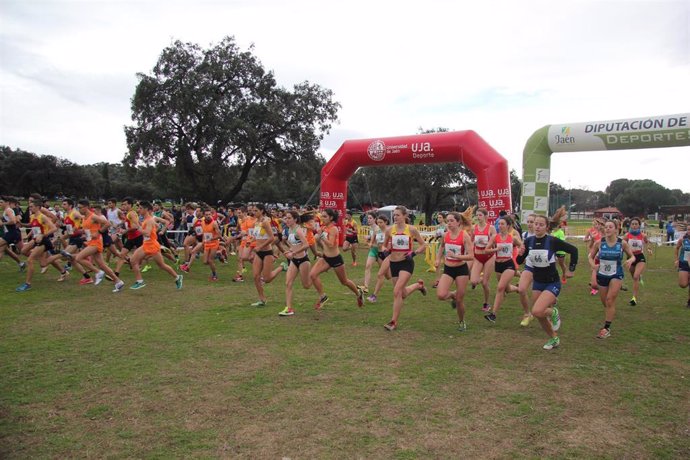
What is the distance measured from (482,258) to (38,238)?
9.24 meters

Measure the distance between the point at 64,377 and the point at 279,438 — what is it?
2.73 metres

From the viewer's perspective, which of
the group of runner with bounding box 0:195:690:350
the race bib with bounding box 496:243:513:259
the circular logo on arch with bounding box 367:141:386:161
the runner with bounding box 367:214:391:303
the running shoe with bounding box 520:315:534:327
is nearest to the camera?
the group of runner with bounding box 0:195:690:350

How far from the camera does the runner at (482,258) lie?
878cm

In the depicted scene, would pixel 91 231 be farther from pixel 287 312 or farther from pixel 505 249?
pixel 505 249

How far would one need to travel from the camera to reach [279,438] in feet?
12.5

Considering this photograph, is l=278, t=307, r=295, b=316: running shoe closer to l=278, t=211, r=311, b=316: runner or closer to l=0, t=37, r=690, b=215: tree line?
l=278, t=211, r=311, b=316: runner

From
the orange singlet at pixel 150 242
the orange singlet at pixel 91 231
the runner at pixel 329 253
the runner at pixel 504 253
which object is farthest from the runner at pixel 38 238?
the runner at pixel 504 253

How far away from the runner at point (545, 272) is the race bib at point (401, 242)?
1742 millimetres

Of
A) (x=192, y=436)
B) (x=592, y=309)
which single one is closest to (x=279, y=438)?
(x=192, y=436)

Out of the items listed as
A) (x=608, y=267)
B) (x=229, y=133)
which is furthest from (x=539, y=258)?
(x=229, y=133)

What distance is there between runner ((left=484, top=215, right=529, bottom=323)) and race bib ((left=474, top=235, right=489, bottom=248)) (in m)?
0.67

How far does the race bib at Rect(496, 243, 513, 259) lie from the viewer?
8.16 meters

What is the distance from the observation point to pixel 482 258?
29.5ft

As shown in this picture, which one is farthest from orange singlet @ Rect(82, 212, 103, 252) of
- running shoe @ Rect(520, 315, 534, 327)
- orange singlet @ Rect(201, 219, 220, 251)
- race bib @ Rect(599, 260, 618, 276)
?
race bib @ Rect(599, 260, 618, 276)
